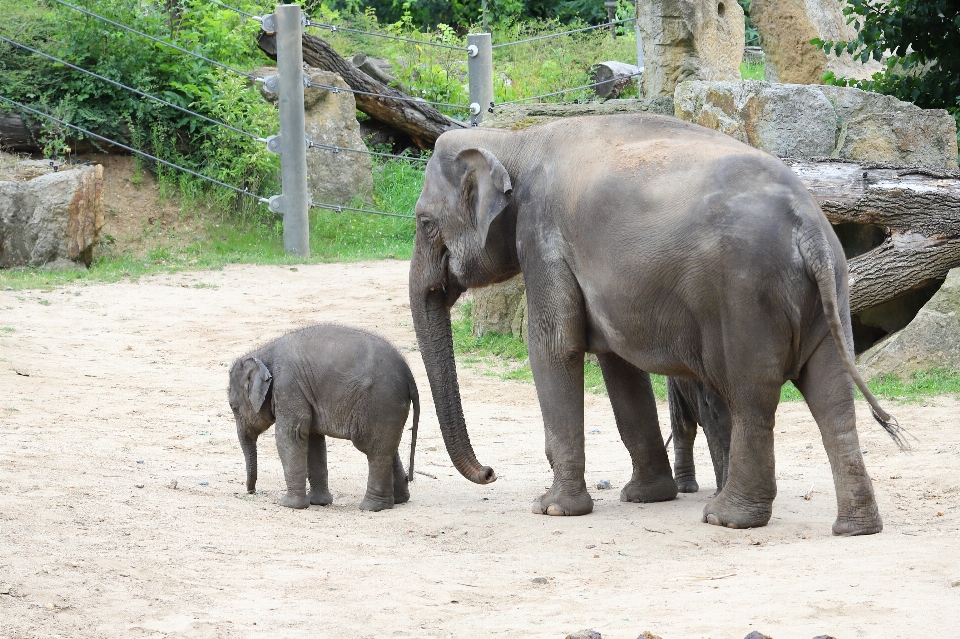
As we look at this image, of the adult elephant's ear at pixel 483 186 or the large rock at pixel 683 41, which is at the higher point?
the large rock at pixel 683 41

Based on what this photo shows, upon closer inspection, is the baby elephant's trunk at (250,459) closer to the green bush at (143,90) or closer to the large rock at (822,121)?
the large rock at (822,121)

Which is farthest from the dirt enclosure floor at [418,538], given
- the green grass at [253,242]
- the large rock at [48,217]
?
the green grass at [253,242]

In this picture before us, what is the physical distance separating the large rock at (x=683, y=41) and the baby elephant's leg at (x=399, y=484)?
244 inches

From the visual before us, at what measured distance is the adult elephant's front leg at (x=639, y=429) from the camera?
6.38m

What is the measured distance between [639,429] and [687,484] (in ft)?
1.90

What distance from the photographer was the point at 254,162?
14.5 m

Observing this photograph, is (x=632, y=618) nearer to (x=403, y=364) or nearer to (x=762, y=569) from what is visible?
(x=762, y=569)

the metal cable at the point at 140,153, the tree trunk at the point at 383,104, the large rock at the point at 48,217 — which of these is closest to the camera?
the large rock at the point at 48,217

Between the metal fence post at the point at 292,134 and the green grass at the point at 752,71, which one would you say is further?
the green grass at the point at 752,71

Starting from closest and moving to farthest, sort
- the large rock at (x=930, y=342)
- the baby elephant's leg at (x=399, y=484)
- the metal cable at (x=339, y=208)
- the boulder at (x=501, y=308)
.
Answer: the baby elephant's leg at (x=399, y=484)
the large rock at (x=930, y=342)
the boulder at (x=501, y=308)
the metal cable at (x=339, y=208)

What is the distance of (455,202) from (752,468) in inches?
78.7

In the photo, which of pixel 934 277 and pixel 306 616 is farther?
pixel 934 277

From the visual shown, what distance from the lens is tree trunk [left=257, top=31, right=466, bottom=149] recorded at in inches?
634

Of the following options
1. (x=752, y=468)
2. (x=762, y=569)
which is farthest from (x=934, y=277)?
(x=762, y=569)
